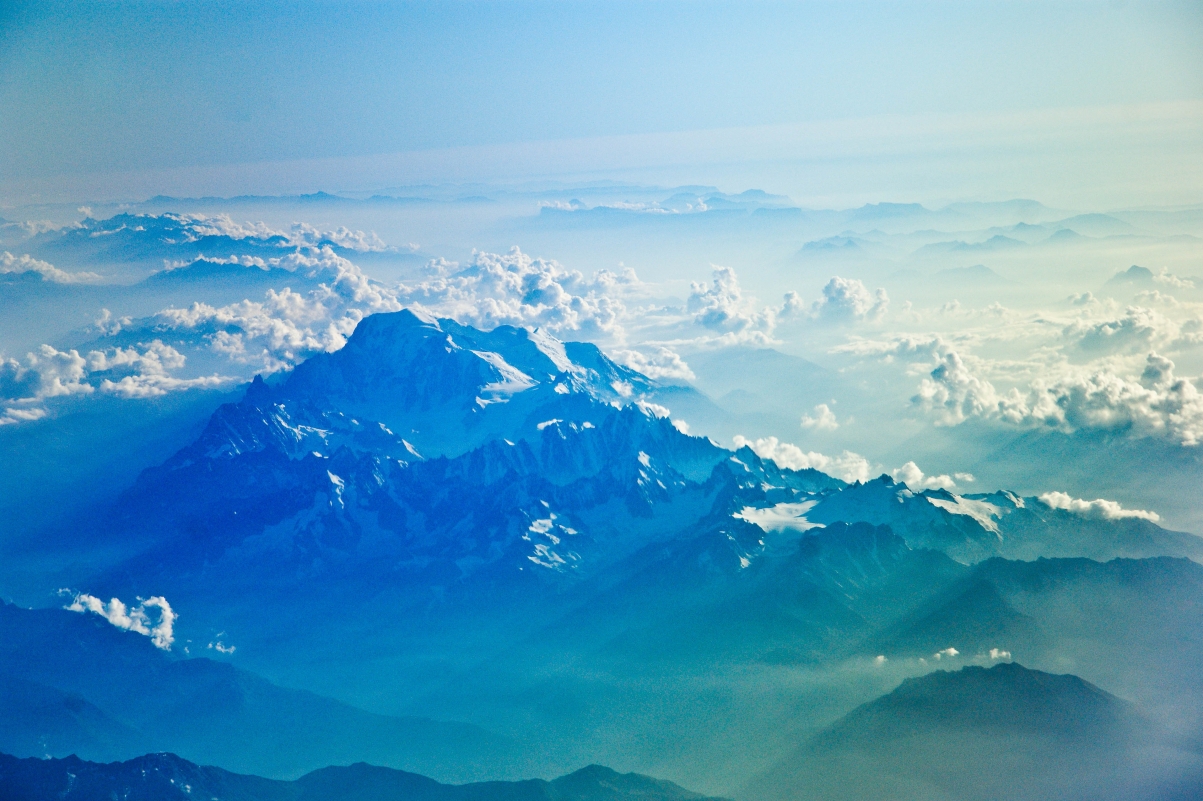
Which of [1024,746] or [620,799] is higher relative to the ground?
[1024,746]

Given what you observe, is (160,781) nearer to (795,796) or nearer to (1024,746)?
(795,796)

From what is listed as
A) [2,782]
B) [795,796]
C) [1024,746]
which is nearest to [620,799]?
[795,796]

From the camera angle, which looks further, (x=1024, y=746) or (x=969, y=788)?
(x=1024, y=746)

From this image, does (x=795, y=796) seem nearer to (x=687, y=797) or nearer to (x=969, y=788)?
(x=687, y=797)

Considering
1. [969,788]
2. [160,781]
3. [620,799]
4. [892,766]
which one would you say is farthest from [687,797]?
[160,781]

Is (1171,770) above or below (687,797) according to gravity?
above

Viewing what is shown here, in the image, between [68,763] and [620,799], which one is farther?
[620,799]

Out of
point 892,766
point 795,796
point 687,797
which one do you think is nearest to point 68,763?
point 687,797

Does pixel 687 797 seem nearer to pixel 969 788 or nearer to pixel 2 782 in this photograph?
pixel 969 788
